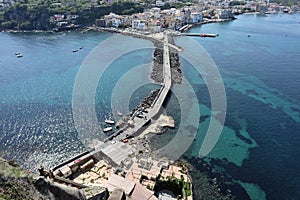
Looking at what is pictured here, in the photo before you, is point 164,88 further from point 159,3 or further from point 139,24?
point 159,3

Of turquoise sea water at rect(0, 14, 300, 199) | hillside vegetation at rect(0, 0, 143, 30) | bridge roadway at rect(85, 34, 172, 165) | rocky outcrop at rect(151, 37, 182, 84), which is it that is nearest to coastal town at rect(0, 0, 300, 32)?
hillside vegetation at rect(0, 0, 143, 30)

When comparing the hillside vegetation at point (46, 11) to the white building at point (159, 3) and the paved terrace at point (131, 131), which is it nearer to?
the white building at point (159, 3)

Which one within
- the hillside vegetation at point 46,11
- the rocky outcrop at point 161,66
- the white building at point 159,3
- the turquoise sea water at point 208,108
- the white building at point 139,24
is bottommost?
the turquoise sea water at point 208,108

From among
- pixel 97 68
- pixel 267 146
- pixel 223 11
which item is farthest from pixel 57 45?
pixel 223 11

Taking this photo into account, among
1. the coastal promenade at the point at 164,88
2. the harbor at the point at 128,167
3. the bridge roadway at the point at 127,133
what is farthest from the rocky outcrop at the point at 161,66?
the harbor at the point at 128,167

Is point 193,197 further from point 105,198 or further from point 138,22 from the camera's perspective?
point 138,22

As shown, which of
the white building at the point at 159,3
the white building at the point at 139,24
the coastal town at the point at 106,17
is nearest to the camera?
the white building at the point at 139,24

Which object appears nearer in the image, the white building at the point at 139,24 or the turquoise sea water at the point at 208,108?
the turquoise sea water at the point at 208,108

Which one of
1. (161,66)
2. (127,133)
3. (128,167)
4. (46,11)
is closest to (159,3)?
(46,11)
